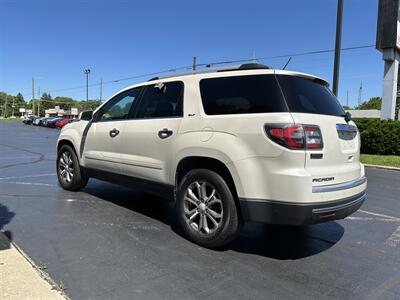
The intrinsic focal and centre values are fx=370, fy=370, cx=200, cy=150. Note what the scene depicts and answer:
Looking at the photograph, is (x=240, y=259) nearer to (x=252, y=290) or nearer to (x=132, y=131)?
(x=252, y=290)

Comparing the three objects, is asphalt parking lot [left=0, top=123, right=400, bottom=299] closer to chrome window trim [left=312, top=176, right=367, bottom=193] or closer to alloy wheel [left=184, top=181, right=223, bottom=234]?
alloy wheel [left=184, top=181, right=223, bottom=234]

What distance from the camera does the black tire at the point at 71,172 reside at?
21.1ft

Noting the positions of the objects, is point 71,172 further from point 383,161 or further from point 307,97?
point 383,161

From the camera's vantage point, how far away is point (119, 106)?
5.67m

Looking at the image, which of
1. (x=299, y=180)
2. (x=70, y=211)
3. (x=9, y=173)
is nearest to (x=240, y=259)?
(x=299, y=180)

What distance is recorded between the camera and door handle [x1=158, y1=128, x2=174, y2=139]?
14.6 ft

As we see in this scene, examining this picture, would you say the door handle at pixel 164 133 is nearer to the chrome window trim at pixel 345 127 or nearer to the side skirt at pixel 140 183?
the side skirt at pixel 140 183

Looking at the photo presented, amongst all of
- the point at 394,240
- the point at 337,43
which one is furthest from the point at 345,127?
the point at 337,43

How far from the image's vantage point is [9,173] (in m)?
8.59

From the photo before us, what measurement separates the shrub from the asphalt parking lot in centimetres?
975

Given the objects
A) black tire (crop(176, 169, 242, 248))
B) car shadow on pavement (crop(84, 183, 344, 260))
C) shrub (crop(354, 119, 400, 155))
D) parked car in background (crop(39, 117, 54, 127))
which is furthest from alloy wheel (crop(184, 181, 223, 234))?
parked car in background (crop(39, 117, 54, 127))

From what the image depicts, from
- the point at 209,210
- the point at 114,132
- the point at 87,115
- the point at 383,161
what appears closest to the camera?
the point at 209,210

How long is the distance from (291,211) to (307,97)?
4.09 ft

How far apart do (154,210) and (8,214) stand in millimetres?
2022
